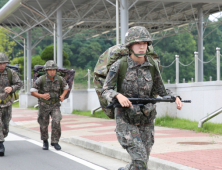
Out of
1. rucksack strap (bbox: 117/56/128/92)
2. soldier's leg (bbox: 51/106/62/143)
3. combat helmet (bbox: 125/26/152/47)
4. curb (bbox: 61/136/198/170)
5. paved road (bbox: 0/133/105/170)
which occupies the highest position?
combat helmet (bbox: 125/26/152/47)

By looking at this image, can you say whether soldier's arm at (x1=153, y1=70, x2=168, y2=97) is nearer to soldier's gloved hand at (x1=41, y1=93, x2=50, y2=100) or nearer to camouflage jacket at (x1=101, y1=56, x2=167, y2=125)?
camouflage jacket at (x1=101, y1=56, x2=167, y2=125)

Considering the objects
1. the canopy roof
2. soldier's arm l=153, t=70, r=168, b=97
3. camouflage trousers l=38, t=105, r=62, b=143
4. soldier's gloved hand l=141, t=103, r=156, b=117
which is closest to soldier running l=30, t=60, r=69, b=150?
camouflage trousers l=38, t=105, r=62, b=143

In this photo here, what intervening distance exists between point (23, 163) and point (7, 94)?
5.76 ft

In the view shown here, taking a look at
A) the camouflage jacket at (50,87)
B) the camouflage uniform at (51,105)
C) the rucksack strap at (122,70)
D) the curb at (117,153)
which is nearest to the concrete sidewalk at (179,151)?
the curb at (117,153)

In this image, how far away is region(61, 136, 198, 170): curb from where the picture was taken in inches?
251

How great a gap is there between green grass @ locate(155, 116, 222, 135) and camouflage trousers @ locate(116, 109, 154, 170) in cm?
684

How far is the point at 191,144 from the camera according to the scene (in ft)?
29.6

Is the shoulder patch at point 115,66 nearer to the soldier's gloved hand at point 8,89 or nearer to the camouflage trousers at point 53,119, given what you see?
the soldier's gloved hand at point 8,89

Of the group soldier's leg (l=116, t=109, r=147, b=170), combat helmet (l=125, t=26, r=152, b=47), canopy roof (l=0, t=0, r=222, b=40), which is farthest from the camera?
canopy roof (l=0, t=0, r=222, b=40)

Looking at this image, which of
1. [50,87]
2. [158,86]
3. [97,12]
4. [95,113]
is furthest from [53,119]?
[97,12]

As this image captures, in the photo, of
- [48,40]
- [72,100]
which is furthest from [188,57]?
[72,100]

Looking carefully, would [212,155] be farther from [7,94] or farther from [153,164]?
[7,94]

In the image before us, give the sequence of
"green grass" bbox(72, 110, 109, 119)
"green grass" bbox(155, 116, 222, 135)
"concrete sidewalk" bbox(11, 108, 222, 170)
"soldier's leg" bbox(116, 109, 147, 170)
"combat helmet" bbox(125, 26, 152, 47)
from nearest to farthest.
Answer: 1. "soldier's leg" bbox(116, 109, 147, 170)
2. "combat helmet" bbox(125, 26, 152, 47)
3. "concrete sidewalk" bbox(11, 108, 222, 170)
4. "green grass" bbox(155, 116, 222, 135)
5. "green grass" bbox(72, 110, 109, 119)

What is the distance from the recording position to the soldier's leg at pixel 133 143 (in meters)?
4.41
